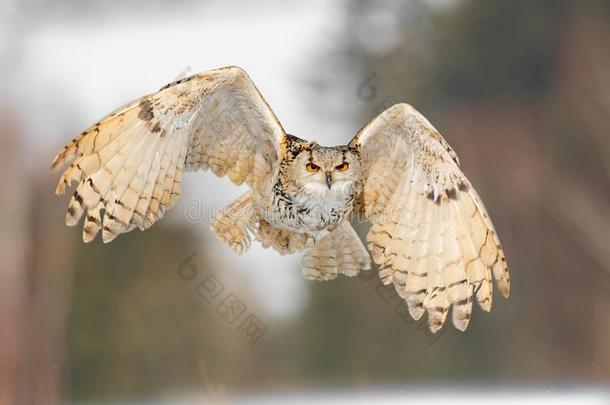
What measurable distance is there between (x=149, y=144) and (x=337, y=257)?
1234mm

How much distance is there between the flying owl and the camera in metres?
4.41

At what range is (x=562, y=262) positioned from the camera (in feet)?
66.4

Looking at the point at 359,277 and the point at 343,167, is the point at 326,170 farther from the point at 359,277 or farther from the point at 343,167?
the point at 359,277

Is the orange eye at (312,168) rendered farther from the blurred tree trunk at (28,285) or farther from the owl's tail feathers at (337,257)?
the blurred tree trunk at (28,285)

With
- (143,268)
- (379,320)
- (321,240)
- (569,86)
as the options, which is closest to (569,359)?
(379,320)

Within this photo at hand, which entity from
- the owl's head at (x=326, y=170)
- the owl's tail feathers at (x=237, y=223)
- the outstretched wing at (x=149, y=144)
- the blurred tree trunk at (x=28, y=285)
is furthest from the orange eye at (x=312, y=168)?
the blurred tree trunk at (x=28, y=285)

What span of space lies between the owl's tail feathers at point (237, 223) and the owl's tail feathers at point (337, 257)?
0.35m

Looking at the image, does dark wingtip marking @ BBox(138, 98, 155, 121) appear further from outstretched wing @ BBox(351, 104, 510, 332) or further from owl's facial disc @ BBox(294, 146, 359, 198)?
outstretched wing @ BBox(351, 104, 510, 332)

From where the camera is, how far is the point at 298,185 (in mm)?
4633

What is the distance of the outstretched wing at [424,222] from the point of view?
4.54 meters

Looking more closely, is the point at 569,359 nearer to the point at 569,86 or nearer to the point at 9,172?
the point at 569,86

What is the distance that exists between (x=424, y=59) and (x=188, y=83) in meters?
17.2

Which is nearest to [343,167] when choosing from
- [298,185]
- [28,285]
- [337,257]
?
[298,185]

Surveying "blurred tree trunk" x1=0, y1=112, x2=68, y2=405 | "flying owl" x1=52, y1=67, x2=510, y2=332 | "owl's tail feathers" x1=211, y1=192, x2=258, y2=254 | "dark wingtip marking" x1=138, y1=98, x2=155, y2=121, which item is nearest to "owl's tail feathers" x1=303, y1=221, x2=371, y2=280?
"flying owl" x1=52, y1=67, x2=510, y2=332
